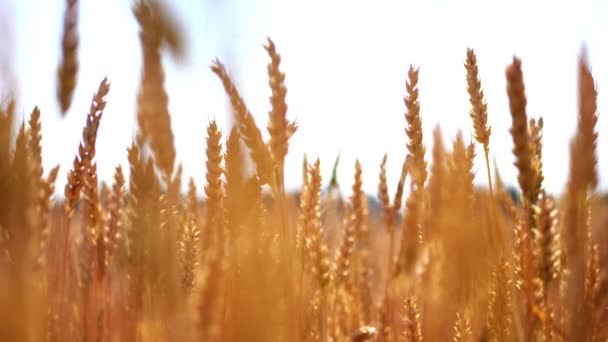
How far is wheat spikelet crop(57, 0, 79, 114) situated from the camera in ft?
2.82

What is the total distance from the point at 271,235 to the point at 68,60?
391mm

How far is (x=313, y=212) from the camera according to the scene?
1122 millimetres

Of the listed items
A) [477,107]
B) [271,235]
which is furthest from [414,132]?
[271,235]

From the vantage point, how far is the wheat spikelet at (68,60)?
2.82 ft

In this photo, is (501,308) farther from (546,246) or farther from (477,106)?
(477,106)

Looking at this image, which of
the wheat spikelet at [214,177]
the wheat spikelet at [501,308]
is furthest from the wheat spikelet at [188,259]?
the wheat spikelet at [501,308]

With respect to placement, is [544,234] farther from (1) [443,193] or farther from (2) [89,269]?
(2) [89,269]

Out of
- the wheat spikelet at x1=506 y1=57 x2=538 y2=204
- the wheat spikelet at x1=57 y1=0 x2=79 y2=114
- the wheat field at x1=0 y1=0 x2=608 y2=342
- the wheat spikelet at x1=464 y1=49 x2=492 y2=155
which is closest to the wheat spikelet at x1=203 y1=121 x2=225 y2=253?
the wheat field at x1=0 y1=0 x2=608 y2=342

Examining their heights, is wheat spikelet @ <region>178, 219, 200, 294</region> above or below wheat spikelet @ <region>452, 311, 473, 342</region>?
above

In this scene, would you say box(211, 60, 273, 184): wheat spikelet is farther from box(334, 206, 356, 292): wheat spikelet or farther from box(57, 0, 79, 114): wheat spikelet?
box(334, 206, 356, 292): wheat spikelet

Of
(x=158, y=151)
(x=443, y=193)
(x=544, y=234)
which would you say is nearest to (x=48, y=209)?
(x=158, y=151)

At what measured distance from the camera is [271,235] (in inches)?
31.1

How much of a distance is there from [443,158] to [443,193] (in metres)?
0.08

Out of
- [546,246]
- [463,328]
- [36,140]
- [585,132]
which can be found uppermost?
[36,140]
